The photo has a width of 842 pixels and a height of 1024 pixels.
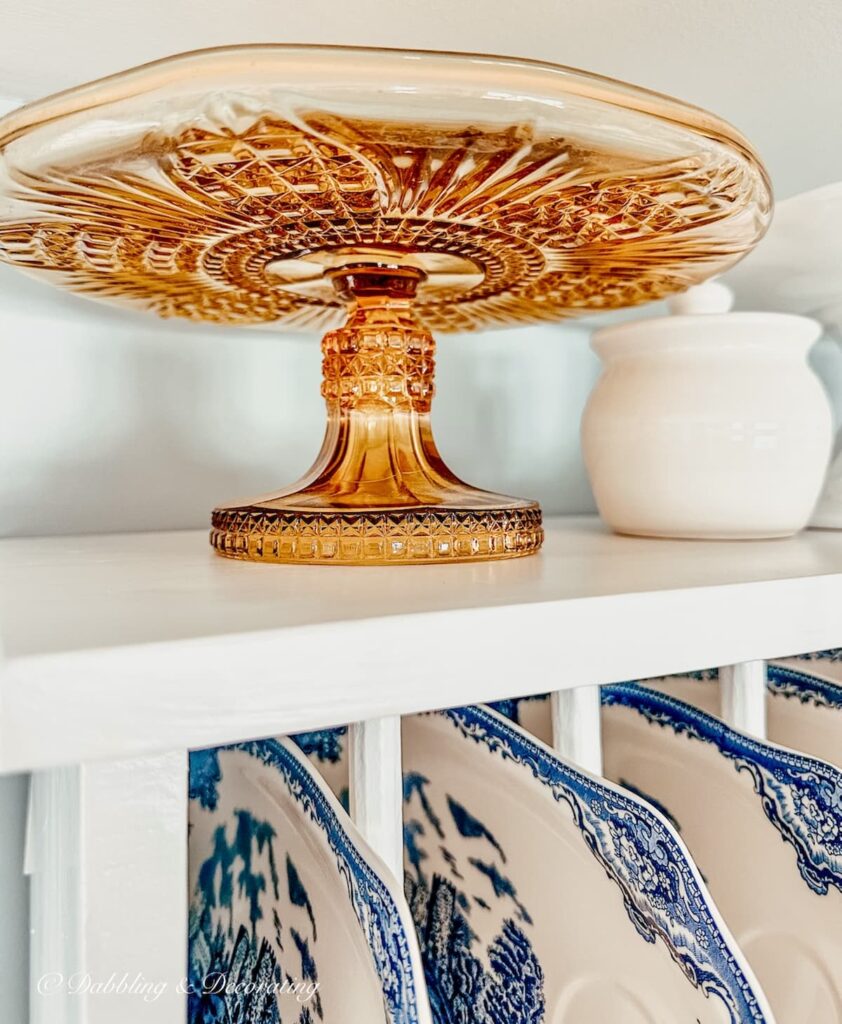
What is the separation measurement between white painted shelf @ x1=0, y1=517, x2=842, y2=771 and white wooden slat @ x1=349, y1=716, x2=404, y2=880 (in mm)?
71

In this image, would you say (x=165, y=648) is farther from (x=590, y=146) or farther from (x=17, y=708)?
(x=590, y=146)

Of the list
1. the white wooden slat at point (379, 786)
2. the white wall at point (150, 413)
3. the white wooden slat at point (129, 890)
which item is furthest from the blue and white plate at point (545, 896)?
the white wall at point (150, 413)

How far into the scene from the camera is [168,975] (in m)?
0.28

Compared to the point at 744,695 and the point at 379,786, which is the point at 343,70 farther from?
the point at 744,695

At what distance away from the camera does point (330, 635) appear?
0.26m

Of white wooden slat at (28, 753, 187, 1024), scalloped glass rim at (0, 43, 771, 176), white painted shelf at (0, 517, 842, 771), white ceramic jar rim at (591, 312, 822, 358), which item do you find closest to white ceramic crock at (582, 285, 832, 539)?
white ceramic jar rim at (591, 312, 822, 358)

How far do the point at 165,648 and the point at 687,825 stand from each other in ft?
1.14

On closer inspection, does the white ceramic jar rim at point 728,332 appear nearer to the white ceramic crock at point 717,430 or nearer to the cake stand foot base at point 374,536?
the white ceramic crock at point 717,430

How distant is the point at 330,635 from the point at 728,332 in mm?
428

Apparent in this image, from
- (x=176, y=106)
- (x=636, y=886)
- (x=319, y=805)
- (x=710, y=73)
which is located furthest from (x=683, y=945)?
(x=710, y=73)

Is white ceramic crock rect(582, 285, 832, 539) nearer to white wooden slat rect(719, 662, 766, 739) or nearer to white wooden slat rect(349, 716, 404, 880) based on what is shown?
white wooden slat rect(719, 662, 766, 739)

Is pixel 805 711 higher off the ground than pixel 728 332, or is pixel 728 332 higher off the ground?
pixel 728 332

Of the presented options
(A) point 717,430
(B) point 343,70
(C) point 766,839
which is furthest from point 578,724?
(B) point 343,70

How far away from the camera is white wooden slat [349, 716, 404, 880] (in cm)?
39
